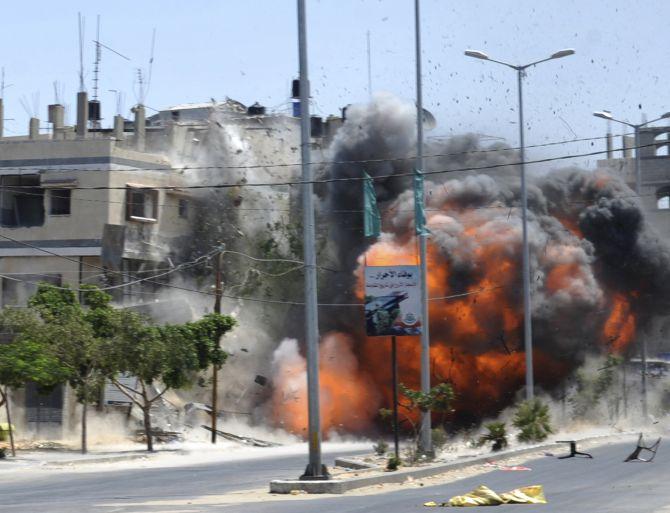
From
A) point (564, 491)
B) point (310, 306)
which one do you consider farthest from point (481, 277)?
point (564, 491)

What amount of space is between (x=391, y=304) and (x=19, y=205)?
107 ft

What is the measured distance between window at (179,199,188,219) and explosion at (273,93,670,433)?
9628mm

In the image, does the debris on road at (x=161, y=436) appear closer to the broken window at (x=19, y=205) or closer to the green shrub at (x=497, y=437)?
the broken window at (x=19, y=205)

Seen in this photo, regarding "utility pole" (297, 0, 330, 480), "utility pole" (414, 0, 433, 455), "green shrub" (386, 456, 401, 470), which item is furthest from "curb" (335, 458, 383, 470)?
"utility pole" (297, 0, 330, 480)

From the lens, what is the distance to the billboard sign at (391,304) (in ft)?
89.9

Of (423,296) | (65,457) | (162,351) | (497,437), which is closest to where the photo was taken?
(423,296)

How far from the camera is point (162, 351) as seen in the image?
39594 mm

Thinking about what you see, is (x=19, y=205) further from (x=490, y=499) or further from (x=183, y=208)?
(x=490, y=499)

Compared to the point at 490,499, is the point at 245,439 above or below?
below

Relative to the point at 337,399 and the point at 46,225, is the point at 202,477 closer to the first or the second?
the point at 337,399

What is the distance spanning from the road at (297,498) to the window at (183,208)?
26.7 metres

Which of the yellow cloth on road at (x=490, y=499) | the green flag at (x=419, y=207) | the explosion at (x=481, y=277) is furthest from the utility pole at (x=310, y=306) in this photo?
the explosion at (x=481, y=277)

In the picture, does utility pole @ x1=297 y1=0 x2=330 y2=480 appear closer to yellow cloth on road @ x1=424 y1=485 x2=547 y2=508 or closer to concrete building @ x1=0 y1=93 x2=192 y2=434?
yellow cloth on road @ x1=424 y1=485 x2=547 y2=508

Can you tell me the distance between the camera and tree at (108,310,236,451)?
3900 cm
